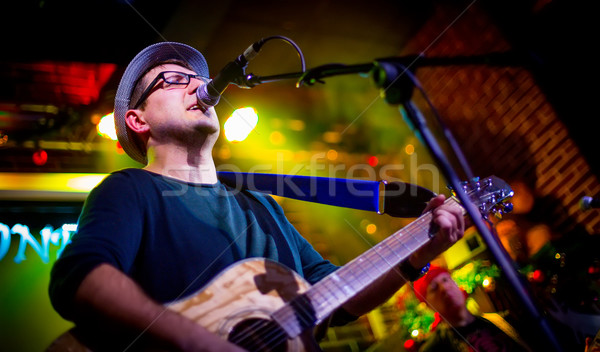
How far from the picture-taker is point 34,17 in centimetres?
383

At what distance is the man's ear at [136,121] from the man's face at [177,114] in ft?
0.13

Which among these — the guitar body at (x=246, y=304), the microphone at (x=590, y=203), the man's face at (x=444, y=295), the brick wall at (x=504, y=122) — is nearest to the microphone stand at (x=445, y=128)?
the guitar body at (x=246, y=304)

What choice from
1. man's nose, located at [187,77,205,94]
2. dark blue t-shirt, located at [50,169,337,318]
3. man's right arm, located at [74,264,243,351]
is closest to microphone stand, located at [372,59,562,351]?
man's right arm, located at [74,264,243,351]

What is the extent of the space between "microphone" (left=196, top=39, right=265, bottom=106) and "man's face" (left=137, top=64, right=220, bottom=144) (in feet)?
0.57

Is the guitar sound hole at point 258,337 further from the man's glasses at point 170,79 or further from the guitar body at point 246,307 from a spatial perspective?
the man's glasses at point 170,79

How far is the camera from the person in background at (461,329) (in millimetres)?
3709

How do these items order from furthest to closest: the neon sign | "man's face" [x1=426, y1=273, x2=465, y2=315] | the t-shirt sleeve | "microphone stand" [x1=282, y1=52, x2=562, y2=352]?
the neon sign < "man's face" [x1=426, y1=273, x2=465, y2=315] < the t-shirt sleeve < "microphone stand" [x1=282, y1=52, x2=562, y2=352]

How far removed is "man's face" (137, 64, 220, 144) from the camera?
2.09 m

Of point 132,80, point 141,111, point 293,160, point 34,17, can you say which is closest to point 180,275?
point 141,111

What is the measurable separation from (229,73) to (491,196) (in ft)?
5.36

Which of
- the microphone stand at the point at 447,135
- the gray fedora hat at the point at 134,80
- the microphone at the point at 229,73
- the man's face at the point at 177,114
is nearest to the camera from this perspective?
the microphone stand at the point at 447,135

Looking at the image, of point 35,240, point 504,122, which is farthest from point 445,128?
point 35,240

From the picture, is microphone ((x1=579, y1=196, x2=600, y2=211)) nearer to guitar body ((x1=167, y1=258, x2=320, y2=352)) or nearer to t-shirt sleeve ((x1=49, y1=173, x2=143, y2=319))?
guitar body ((x1=167, y1=258, x2=320, y2=352))

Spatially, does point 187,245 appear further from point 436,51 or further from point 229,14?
point 436,51
